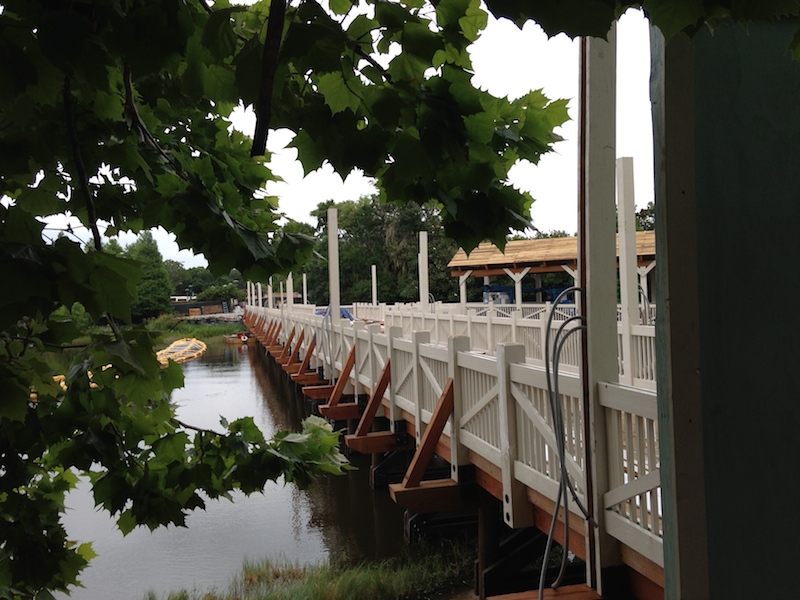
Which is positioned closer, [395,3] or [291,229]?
[395,3]

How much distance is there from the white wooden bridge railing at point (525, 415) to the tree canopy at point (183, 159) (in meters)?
1.72

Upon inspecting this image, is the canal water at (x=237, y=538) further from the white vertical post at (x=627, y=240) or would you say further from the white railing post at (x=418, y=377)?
the white vertical post at (x=627, y=240)

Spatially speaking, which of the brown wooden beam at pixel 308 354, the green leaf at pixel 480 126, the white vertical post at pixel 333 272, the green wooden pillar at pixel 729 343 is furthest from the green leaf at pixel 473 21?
the brown wooden beam at pixel 308 354

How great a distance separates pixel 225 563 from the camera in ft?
35.2

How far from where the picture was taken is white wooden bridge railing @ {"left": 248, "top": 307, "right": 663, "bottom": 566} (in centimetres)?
378

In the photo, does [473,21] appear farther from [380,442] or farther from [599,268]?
[380,442]

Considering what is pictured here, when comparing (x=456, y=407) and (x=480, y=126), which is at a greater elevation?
(x=480, y=126)

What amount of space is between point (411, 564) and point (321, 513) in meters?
3.64

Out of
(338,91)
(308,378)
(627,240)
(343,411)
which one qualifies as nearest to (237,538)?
(343,411)

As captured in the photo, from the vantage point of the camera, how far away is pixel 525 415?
5.38 m

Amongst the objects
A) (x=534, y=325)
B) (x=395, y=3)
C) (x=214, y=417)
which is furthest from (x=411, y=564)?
(x=214, y=417)

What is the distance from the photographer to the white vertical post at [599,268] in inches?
128

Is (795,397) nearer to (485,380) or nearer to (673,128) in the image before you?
(673,128)

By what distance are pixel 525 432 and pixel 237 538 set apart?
801cm
